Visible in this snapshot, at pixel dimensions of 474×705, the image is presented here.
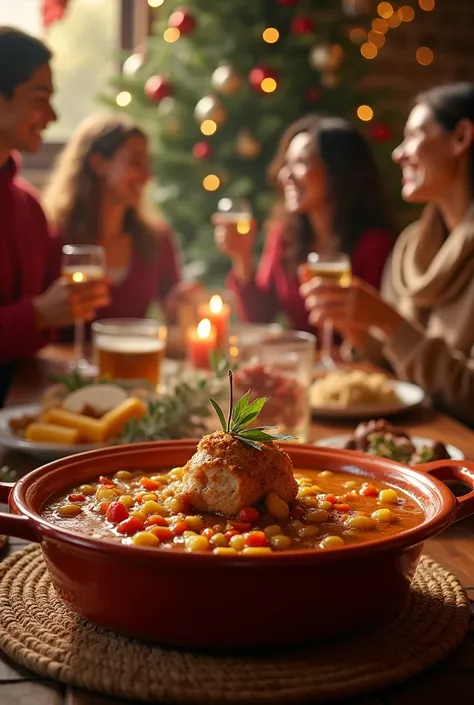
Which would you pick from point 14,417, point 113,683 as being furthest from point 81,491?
point 14,417

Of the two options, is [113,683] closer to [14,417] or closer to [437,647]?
[437,647]

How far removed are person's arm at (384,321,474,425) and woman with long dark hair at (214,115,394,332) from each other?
1.15 metres

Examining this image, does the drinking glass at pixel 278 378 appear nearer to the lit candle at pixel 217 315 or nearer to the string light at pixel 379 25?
the lit candle at pixel 217 315

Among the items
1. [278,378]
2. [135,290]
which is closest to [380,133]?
[135,290]

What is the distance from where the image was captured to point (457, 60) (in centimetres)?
568

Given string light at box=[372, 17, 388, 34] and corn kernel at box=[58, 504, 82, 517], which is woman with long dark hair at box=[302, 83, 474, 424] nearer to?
corn kernel at box=[58, 504, 82, 517]

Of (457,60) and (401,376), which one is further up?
(457,60)

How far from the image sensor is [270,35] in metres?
4.71

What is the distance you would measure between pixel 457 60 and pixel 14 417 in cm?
472

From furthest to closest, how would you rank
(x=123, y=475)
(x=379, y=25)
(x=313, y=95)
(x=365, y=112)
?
(x=379, y=25)
(x=365, y=112)
(x=313, y=95)
(x=123, y=475)

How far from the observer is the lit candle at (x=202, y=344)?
2.47 metres

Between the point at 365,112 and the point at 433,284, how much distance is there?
95.1 inches

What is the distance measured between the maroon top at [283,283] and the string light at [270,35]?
1048mm

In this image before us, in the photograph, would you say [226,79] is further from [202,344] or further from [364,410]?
[364,410]
